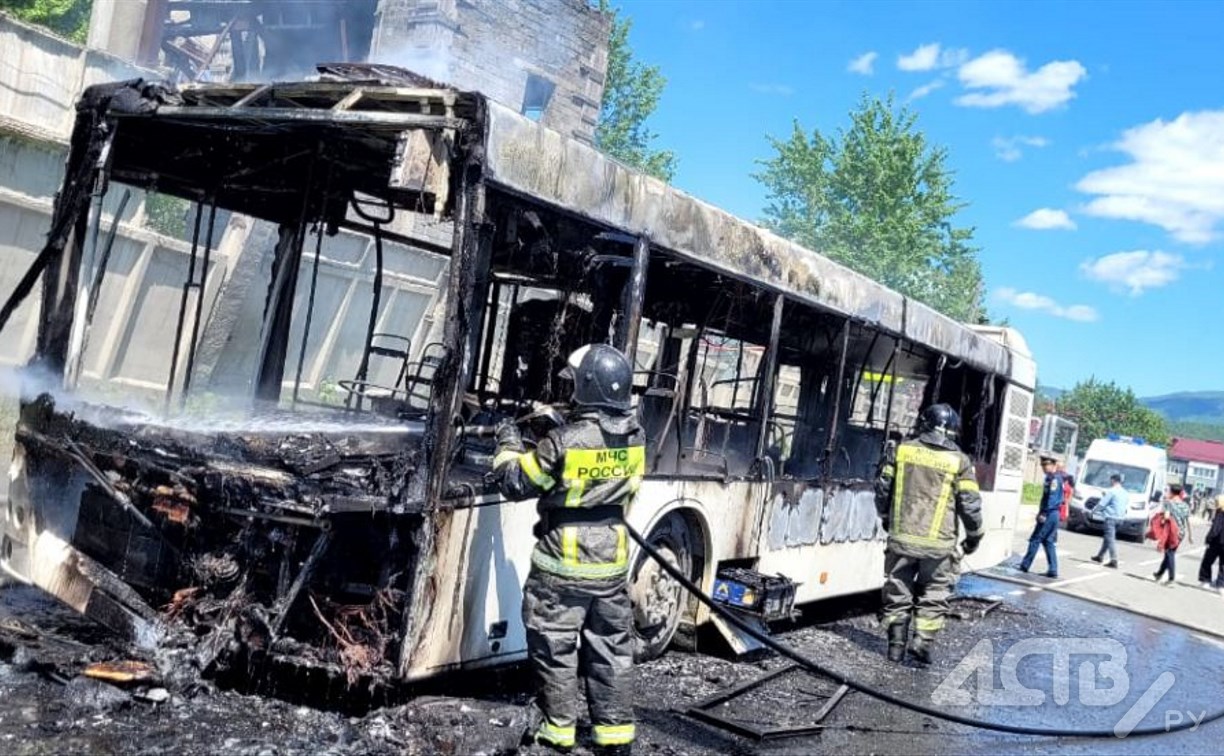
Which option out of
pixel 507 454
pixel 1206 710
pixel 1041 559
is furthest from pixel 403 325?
pixel 1041 559

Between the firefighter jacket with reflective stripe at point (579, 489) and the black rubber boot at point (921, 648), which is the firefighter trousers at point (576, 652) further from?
the black rubber boot at point (921, 648)

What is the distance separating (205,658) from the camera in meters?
4.34

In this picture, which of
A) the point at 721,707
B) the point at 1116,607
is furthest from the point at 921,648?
the point at 1116,607

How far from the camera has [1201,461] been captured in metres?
67.8

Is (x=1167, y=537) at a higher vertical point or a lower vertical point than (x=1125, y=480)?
lower

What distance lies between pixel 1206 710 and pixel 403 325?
9361 mm

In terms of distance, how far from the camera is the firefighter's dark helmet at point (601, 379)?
4.53m

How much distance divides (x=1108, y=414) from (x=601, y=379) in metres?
62.0

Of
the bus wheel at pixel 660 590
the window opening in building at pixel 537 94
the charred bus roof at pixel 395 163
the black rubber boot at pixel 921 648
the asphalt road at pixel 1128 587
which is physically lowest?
the asphalt road at pixel 1128 587

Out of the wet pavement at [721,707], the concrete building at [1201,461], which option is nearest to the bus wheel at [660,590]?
the wet pavement at [721,707]

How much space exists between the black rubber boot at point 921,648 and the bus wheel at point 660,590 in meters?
2.05

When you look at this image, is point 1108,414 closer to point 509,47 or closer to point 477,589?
point 509,47

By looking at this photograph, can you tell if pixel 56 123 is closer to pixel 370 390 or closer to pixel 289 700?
pixel 370 390

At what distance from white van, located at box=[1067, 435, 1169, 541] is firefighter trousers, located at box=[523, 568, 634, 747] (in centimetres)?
2382
